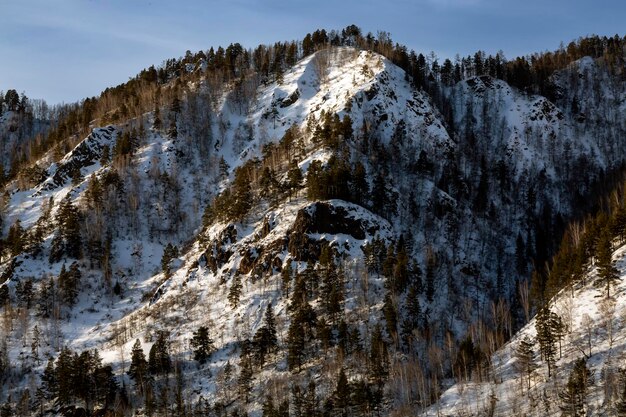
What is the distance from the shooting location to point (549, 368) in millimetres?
74375

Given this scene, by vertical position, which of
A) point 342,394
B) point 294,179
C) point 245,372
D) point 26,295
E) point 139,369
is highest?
point 294,179

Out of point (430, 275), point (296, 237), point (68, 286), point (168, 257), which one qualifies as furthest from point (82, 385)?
point (430, 275)

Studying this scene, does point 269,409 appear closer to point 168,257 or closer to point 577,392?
point 577,392

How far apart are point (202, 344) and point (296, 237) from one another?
27.6 m

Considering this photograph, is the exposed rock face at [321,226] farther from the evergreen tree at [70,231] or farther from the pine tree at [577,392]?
the evergreen tree at [70,231]

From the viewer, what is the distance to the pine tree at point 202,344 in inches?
3720

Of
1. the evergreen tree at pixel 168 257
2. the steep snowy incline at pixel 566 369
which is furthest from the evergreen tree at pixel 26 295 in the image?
the steep snowy incline at pixel 566 369

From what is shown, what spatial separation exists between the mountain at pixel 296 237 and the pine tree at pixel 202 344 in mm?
421

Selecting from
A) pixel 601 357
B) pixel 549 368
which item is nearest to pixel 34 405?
pixel 549 368

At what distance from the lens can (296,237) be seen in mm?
109500

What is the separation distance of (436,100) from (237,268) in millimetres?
109386

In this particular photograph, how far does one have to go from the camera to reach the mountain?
88.4 metres

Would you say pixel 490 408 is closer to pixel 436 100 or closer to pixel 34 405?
pixel 34 405

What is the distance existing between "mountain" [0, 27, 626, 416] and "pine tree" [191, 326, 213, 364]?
1.38 feet
